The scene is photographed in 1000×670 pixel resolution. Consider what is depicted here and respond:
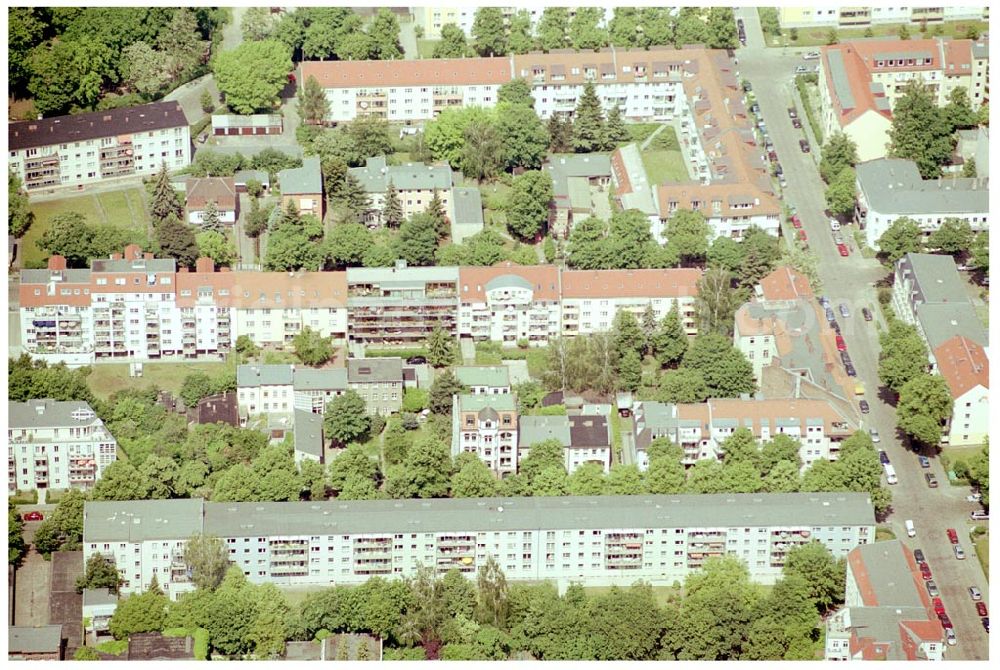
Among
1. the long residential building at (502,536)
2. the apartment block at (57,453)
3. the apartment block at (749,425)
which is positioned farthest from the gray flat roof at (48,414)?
the apartment block at (749,425)

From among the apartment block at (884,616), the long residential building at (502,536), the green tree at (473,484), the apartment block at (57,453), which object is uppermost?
the apartment block at (57,453)

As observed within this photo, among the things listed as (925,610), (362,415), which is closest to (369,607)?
(362,415)

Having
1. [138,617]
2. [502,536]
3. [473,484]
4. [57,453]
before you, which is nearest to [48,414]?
[57,453]

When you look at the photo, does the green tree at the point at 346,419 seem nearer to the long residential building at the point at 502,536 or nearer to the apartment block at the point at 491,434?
the apartment block at the point at 491,434

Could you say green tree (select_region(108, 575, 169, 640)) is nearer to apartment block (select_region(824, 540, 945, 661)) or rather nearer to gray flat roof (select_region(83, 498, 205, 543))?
gray flat roof (select_region(83, 498, 205, 543))

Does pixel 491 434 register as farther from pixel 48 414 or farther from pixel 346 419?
pixel 48 414
